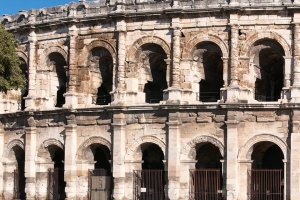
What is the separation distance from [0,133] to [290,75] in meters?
12.8

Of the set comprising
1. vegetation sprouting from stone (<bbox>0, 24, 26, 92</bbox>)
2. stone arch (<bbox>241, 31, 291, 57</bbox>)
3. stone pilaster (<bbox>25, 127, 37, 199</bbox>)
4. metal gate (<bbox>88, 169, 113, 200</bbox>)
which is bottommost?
metal gate (<bbox>88, 169, 113, 200</bbox>)

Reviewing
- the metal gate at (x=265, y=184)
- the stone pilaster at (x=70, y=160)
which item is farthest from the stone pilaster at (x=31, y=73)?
the metal gate at (x=265, y=184)

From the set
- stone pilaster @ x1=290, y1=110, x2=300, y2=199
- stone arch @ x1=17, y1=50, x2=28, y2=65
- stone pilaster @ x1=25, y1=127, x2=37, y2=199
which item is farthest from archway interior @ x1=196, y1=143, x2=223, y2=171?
stone arch @ x1=17, y1=50, x2=28, y2=65

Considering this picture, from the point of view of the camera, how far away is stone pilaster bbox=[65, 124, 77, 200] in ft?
100

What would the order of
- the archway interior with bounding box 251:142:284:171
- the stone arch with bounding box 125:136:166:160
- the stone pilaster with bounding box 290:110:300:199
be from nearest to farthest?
the stone pilaster with bounding box 290:110:300:199
the stone arch with bounding box 125:136:166:160
the archway interior with bounding box 251:142:284:171

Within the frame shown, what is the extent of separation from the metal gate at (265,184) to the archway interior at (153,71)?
17.9 feet

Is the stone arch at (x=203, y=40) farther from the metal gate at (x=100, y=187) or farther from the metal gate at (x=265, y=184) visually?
the metal gate at (x=100, y=187)

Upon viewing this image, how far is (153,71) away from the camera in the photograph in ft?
103

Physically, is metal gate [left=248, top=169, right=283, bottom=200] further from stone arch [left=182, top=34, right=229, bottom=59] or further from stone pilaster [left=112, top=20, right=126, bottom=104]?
stone pilaster [left=112, top=20, right=126, bottom=104]

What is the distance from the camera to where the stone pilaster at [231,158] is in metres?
28.0

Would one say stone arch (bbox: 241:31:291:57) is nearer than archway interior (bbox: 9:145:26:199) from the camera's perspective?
Yes

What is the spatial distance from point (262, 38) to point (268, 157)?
15.9 ft

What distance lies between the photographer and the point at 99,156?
32844 millimetres

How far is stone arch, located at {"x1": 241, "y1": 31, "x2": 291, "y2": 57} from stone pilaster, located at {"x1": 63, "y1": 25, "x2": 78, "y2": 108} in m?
6.78
